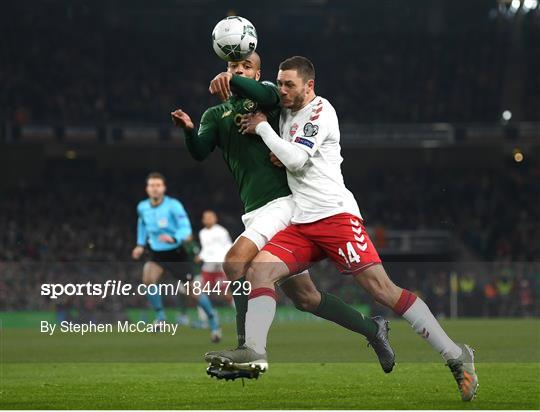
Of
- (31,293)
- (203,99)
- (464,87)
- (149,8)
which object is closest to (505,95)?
(464,87)

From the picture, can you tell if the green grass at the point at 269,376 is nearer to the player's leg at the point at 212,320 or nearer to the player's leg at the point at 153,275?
the player's leg at the point at 212,320

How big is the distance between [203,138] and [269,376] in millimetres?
2874

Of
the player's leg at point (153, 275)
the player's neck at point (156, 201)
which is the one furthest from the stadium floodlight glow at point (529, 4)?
the player's leg at point (153, 275)

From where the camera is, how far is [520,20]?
1425 inches

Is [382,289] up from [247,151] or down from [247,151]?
down

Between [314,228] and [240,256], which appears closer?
[240,256]

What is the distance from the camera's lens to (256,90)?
281 inches

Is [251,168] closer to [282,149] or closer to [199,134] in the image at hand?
[199,134]

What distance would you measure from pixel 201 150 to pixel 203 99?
27.0 meters

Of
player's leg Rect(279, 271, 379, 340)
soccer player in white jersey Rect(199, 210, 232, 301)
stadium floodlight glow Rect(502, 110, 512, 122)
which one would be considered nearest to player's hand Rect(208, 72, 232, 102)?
player's leg Rect(279, 271, 379, 340)

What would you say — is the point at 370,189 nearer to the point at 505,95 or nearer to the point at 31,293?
the point at 505,95

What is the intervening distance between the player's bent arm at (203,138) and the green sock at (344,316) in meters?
1.37

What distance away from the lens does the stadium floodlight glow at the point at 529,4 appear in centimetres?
3575

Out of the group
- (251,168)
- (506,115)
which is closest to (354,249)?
(251,168)
